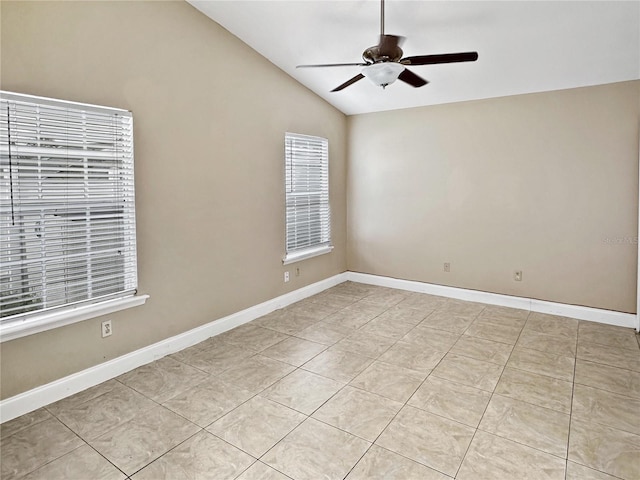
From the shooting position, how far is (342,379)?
113 inches

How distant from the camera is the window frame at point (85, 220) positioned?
235 centimetres

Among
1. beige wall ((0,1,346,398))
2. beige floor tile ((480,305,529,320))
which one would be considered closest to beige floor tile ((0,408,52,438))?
beige wall ((0,1,346,398))

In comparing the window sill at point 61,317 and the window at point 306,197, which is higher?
the window at point 306,197

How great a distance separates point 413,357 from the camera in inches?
127

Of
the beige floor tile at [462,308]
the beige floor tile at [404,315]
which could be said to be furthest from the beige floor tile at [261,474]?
the beige floor tile at [462,308]

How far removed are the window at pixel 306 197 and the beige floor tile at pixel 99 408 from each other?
7.52 ft

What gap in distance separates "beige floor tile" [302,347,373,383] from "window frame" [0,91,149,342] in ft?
4.89

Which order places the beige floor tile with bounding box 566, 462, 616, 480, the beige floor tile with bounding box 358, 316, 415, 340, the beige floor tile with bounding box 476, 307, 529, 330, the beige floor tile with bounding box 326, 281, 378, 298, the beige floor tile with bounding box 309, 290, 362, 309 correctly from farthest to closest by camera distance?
the beige floor tile with bounding box 326, 281, 378, 298
the beige floor tile with bounding box 309, 290, 362, 309
the beige floor tile with bounding box 476, 307, 529, 330
the beige floor tile with bounding box 358, 316, 415, 340
the beige floor tile with bounding box 566, 462, 616, 480

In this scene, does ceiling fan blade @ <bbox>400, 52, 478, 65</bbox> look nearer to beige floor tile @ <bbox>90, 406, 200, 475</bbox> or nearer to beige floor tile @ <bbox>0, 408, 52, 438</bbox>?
beige floor tile @ <bbox>90, 406, 200, 475</bbox>

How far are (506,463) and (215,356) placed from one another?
226 centimetres

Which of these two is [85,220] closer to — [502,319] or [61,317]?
[61,317]

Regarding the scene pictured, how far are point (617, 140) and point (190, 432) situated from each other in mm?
4579

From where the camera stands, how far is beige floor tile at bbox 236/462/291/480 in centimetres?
188

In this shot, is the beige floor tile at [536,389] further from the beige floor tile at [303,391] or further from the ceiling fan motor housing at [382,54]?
the ceiling fan motor housing at [382,54]
